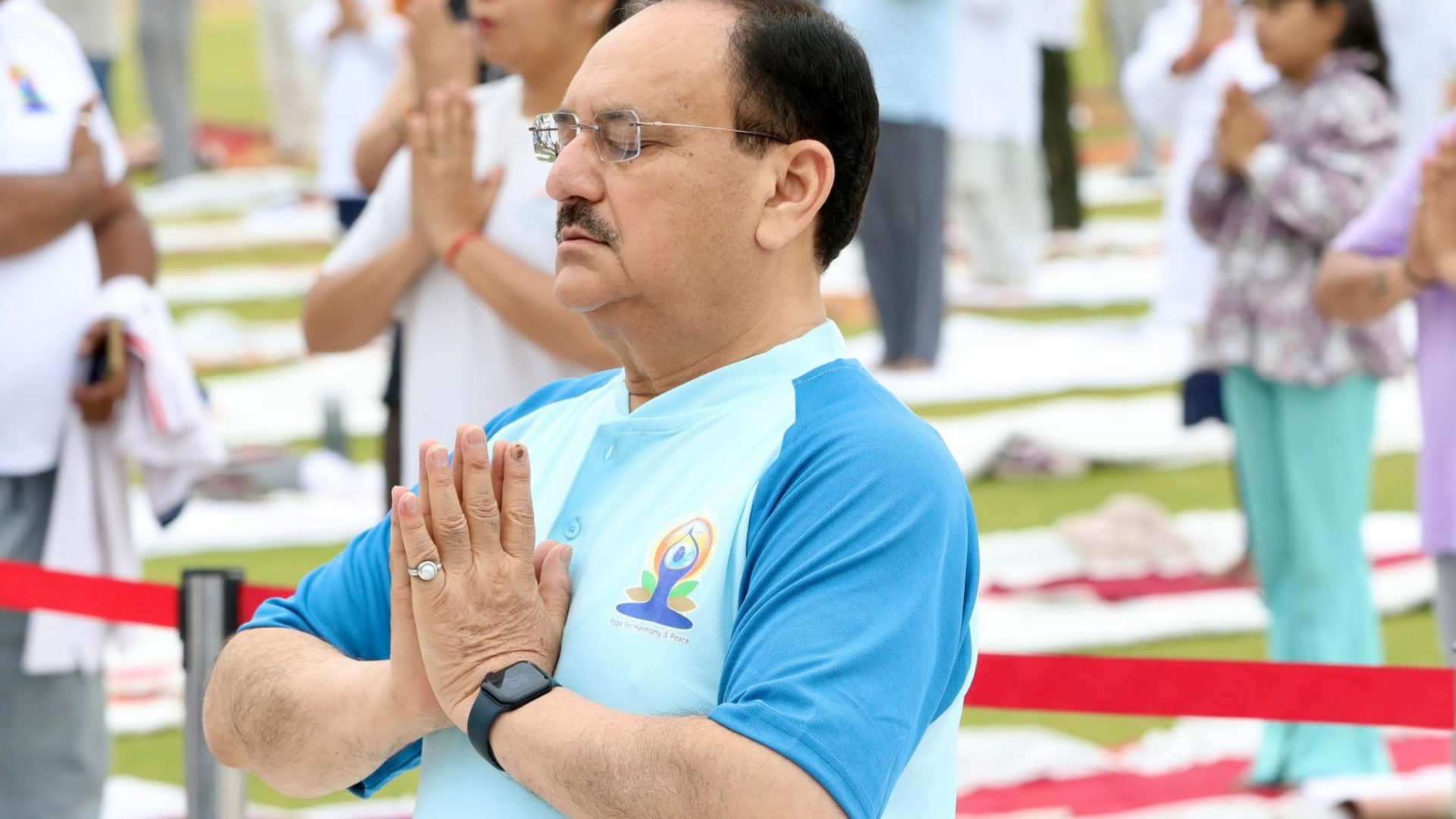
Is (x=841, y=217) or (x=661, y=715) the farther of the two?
(x=841, y=217)

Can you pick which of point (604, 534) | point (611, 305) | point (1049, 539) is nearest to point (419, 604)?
point (604, 534)

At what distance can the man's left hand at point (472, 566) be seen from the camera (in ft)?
5.72

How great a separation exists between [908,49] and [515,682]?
23.6 feet

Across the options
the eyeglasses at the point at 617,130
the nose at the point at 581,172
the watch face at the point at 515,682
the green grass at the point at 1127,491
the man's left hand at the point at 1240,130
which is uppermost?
the eyeglasses at the point at 617,130

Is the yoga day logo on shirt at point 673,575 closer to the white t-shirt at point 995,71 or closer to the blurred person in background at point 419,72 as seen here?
the blurred person in background at point 419,72

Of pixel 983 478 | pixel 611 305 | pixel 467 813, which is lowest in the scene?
pixel 983 478

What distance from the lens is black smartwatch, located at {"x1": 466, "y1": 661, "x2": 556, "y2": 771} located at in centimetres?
173

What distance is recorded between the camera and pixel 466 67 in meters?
3.76

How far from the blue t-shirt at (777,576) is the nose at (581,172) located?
0.67 ft

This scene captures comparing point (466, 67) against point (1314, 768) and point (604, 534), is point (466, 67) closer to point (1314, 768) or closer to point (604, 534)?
point (604, 534)

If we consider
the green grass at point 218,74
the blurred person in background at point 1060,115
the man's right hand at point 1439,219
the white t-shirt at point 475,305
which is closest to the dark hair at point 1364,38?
the man's right hand at point 1439,219

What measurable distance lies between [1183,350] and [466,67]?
6415 mm

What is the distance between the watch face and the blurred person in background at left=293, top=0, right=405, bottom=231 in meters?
6.46

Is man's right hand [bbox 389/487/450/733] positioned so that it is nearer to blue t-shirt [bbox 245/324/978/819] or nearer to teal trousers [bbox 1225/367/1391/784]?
blue t-shirt [bbox 245/324/978/819]
